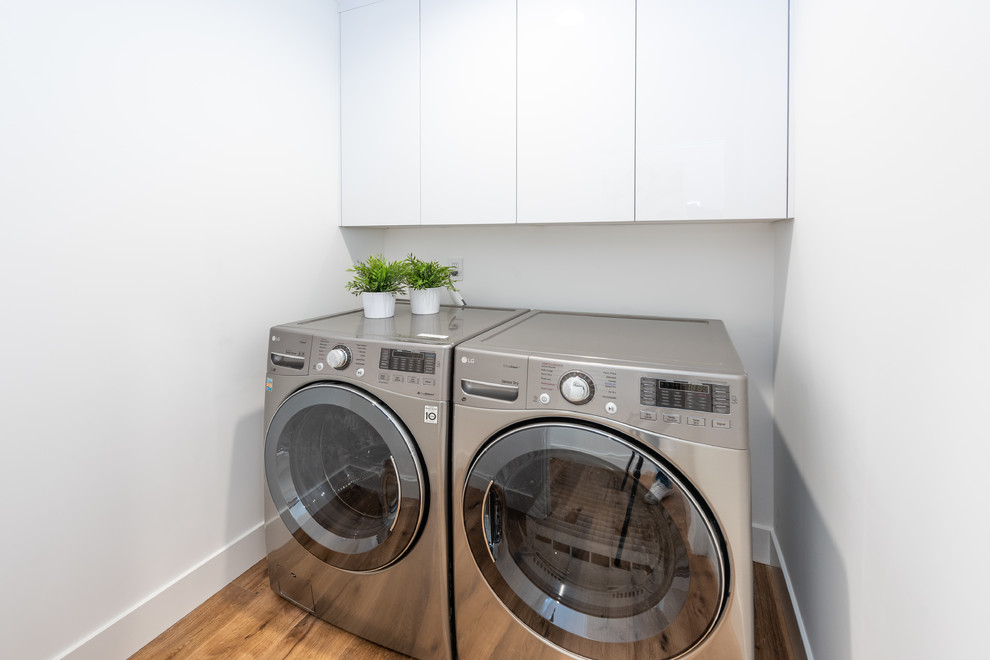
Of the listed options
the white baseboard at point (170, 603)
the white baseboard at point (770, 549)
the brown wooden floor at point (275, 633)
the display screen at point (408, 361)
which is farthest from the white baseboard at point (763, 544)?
the white baseboard at point (170, 603)

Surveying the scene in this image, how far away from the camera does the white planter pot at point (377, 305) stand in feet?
5.63

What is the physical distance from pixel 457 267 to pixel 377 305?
0.53 metres

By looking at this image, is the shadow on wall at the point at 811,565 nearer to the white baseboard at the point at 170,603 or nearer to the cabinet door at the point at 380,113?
the cabinet door at the point at 380,113

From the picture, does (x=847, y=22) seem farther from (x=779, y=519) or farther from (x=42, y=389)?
(x=42, y=389)

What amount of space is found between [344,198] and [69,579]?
61.5 inches

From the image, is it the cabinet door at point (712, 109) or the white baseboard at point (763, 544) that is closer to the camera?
the cabinet door at point (712, 109)

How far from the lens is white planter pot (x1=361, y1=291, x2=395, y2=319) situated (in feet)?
5.63

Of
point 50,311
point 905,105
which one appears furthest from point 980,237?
point 50,311

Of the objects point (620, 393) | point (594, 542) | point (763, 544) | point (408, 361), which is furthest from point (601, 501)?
point (763, 544)

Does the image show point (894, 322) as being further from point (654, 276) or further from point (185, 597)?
point (185, 597)

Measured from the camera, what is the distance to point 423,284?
1.79m

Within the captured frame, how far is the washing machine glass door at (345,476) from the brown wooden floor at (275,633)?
0.26 meters

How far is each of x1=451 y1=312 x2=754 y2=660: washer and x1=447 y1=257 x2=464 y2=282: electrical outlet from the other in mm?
880

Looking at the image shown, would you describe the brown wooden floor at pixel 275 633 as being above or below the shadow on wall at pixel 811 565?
below
